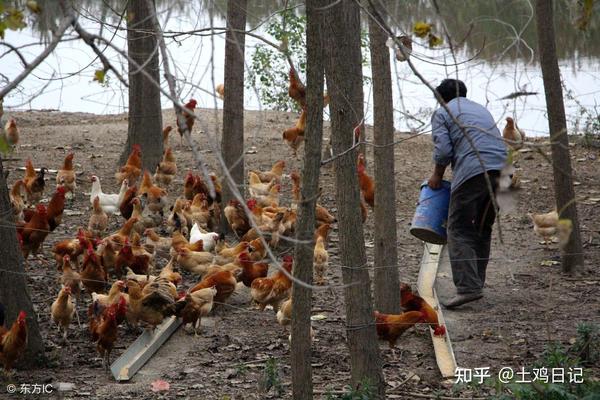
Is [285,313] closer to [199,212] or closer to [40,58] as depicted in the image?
[199,212]

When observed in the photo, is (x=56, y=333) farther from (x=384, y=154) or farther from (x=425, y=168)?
(x=425, y=168)

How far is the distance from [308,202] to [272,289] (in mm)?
2555

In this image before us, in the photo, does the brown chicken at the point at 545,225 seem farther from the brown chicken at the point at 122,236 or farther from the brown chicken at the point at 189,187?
the brown chicken at the point at 122,236

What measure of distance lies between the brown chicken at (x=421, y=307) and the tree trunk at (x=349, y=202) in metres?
1.35

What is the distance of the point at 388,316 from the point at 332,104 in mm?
2003

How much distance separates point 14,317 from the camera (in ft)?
20.8

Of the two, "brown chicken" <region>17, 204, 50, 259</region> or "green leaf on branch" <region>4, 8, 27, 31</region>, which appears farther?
"brown chicken" <region>17, 204, 50, 259</region>

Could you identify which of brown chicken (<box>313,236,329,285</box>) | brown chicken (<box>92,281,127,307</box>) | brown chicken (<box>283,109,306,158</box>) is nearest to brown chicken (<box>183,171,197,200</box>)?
brown chicken (<box>283,109,306,158</box>)

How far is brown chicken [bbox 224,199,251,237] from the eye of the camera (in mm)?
9125

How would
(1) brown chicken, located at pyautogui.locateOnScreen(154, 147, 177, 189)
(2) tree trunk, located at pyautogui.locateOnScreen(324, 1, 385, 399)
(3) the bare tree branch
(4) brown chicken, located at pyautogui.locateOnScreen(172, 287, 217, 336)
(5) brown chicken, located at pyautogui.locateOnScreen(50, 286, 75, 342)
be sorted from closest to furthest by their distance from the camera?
(3) the bare tree branch → (2) tree trunk, located at pyautogui.locateOnScreen(324, 1, 385, 399) → (5) brown chicken, located at pyautogui.locateOnScreen(50, 286, 75, 342) → (4) brown chicken, located at pyautogui.locateOnScreen(172, 287, 217, 336) → (1) brown chicken, located at pyautogui.locateOnScreen(154, 147, 177, 189)

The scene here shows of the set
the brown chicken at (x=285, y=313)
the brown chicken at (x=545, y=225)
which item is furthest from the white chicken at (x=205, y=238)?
the brown chicken at (x=545, y=225)

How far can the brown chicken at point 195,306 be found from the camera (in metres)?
6.91

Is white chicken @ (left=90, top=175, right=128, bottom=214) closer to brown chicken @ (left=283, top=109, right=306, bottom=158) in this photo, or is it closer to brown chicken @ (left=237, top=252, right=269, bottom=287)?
brown chicken @ (left=237, top=252, right=269, bottom=287)

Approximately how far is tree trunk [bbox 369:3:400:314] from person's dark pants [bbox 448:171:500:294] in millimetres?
772
